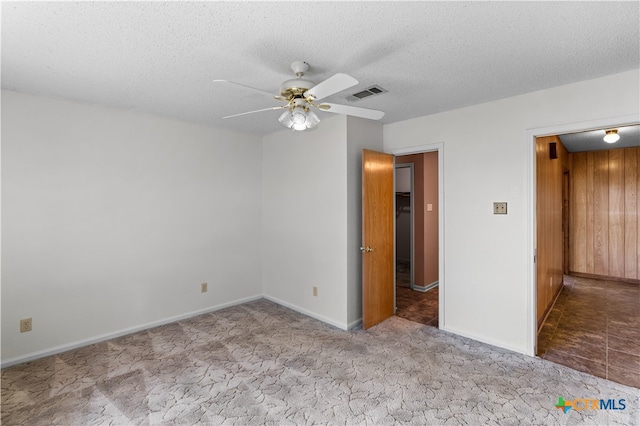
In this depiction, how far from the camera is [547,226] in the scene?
3863 millimetres

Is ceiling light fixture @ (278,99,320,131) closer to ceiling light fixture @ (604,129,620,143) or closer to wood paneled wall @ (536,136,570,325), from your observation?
wood paneled wall @ (536,136,570,325)

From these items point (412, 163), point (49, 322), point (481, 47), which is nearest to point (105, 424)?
point (49, 322)

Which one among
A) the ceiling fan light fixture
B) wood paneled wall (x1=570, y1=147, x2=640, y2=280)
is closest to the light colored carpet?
the ceiling fan light fixture

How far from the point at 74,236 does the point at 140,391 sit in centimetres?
168

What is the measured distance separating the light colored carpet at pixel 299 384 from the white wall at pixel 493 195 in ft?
1.04

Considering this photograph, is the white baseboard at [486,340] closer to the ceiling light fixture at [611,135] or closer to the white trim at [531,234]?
the white trim at [531,234]

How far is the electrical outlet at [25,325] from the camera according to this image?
9.29ft

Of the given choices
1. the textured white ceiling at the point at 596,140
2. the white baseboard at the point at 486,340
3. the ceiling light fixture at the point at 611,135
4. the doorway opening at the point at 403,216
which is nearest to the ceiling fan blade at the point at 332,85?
the white baseboard at the point at 486,340

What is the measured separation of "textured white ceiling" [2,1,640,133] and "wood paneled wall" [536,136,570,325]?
114 cm

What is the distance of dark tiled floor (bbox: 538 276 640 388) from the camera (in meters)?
2.71

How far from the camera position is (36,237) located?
9.50 ft

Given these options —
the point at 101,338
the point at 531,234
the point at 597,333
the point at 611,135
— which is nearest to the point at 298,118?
the point at 531,234

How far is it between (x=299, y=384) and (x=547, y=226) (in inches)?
136

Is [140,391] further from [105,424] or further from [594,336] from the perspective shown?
[594,336]
